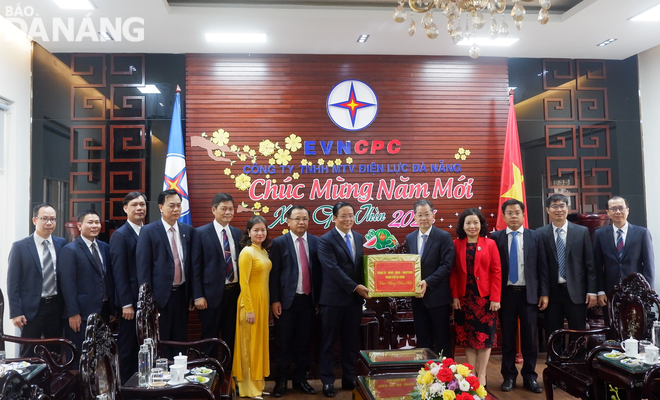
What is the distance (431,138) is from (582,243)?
76.1 inches

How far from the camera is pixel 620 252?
Result: 412 cm

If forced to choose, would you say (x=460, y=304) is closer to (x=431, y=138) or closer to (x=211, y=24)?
(x=431, y=138)

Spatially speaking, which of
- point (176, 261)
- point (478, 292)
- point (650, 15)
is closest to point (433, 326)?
point (478, 292)

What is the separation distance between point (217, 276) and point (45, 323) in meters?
1.36

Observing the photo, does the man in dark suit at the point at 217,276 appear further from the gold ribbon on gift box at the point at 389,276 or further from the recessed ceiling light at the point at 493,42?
the recessed ceiling light at the point at 493,42

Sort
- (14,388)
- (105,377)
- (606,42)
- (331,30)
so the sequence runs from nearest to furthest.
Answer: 1. (14,388)
2. (105,377)
3. (331,30)
4. (606,42)

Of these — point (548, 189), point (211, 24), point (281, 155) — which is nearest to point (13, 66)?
point (211, 24)

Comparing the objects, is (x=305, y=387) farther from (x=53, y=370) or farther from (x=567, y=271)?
(x=567, y=271)

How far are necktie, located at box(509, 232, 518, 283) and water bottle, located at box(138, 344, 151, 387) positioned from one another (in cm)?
289

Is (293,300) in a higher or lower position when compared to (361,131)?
lower

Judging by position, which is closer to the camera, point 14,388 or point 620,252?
point 14,388

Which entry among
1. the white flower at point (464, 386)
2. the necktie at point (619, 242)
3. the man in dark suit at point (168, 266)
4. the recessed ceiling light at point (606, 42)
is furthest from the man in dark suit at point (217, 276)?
the recessed ceiling light at point (606, 42)

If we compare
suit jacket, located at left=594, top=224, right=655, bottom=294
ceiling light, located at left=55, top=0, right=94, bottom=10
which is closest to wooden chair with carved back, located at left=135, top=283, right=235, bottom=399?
ceiling light, located at left=55, top=0, right=94, bottom=10

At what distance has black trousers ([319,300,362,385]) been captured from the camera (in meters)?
3.97
